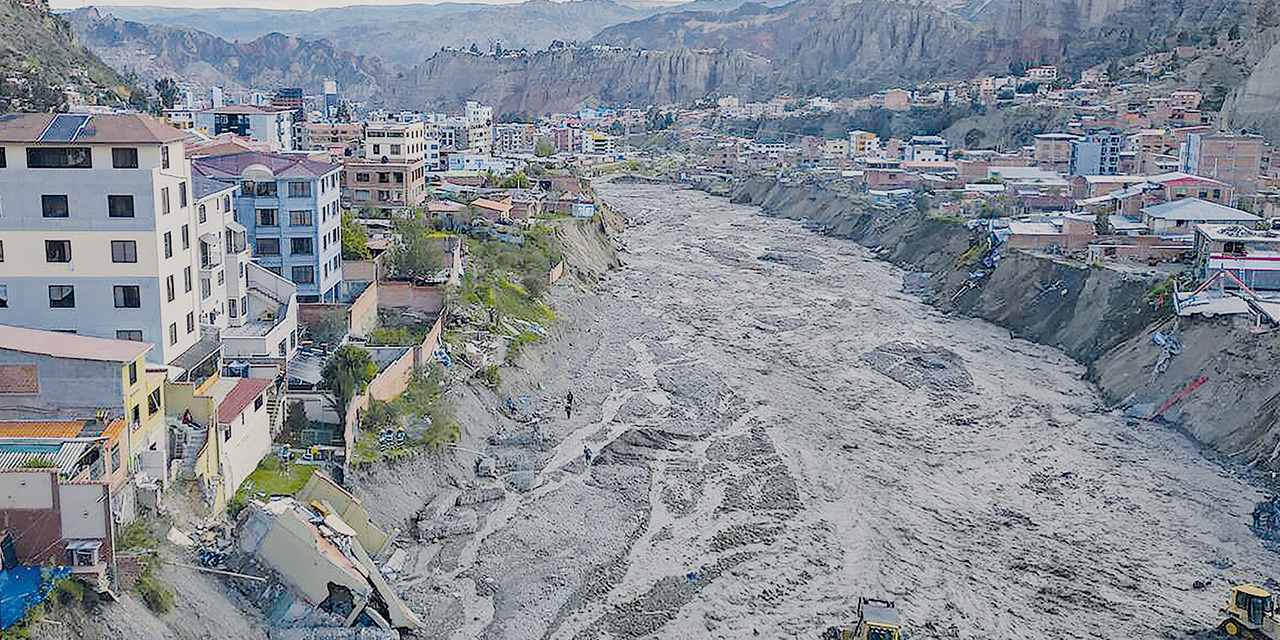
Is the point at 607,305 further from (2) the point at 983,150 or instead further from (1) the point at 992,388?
(2) the point at 983,150

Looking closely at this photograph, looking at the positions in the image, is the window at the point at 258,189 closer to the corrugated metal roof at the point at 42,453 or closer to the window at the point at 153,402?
the window at the point at 153,402

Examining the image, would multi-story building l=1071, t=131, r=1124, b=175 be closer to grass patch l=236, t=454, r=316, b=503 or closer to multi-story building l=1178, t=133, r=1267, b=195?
multi-story building l=1178, t=133, r=1267, b=195

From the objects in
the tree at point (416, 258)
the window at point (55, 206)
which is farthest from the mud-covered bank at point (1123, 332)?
the window at point (55, 206)

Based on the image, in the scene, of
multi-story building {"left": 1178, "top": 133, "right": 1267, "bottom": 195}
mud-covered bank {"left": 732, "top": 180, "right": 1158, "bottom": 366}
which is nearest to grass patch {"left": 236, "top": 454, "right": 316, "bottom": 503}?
mud-covered bank {"left": 732, "top": 180, "right": 1158, "bottom": 366}

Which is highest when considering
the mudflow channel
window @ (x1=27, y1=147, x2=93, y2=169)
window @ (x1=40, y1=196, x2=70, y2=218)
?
window @ (x1=27, y1=147, x2=93, y2=169)

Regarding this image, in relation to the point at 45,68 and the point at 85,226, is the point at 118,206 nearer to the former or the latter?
the point at 85,226

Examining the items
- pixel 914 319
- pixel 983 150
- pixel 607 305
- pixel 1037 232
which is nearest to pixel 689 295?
pixel 607 305
